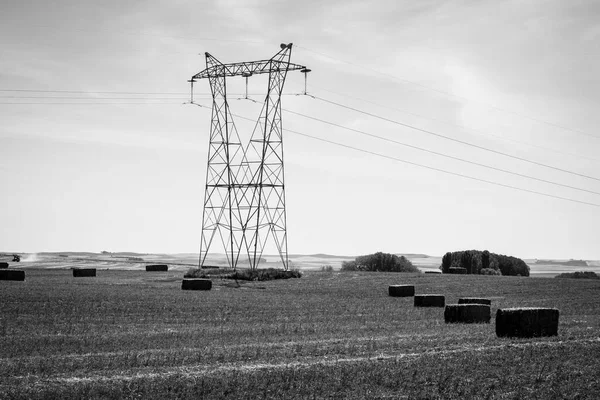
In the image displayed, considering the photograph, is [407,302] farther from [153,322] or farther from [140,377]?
[140,377]

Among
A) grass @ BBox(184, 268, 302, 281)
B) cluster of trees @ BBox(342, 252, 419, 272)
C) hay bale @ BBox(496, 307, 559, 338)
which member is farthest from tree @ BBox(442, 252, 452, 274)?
hay bale @ BBox(496, 307, 559, 338)

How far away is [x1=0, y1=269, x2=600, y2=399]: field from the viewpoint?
55.7 feet

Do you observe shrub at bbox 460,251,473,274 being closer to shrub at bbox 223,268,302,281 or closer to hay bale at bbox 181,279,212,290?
shrub at bbox 223,268,302,281

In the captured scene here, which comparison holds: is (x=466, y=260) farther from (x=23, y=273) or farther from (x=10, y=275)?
(x=10, y=275)

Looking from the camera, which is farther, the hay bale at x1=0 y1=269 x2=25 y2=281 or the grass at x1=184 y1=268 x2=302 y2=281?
the grass at x1=184 y1=268 x2=302 y2=281

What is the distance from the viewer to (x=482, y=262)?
361ft

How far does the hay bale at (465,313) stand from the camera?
32.0 metres

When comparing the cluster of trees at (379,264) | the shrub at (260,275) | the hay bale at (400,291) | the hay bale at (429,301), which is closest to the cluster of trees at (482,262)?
the cluster of trees at (379,264)

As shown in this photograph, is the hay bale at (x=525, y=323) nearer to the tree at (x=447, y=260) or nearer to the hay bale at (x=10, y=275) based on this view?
the hay bale at (x=10, y=275)

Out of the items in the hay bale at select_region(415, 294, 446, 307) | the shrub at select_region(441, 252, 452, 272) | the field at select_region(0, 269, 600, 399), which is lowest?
the field at select_region(0, 269, 600, 399)

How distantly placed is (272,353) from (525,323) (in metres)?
9.50

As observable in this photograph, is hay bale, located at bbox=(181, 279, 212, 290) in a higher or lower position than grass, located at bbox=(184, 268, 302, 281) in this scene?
lower

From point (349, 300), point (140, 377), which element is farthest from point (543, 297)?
point (140, 377)

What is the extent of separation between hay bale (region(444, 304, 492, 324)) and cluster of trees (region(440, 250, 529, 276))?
76378 mm
